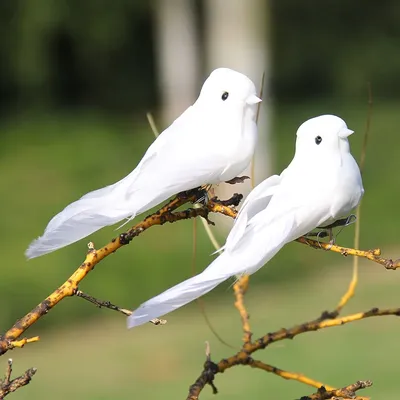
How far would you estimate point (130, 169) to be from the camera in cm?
1302

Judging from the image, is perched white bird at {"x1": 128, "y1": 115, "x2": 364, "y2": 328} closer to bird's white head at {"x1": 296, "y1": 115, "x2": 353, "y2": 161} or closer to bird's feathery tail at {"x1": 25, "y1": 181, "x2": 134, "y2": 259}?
bird's white head at {"x1": 296, "y1": 115, "x2": 353, "y2": 161}

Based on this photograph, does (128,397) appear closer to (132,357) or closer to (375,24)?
(132,357)

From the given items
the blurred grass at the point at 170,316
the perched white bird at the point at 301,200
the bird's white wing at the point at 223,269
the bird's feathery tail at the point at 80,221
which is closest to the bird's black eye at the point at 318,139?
the perched white bird at the point at 301,200

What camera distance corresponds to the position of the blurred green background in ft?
21.8

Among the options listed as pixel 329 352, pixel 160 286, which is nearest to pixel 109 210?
pixel 329 352

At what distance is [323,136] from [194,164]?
180mm

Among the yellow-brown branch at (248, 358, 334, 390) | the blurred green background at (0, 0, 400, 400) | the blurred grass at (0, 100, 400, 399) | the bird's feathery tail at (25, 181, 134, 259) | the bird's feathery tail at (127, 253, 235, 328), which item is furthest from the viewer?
the blurred green background at (0, 0, 400, 400)

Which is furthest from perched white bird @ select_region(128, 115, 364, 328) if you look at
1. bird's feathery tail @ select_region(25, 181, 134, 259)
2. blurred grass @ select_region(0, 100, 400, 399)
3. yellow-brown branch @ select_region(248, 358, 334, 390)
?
blurred grass @ select_region(0, 100, 400, 399)

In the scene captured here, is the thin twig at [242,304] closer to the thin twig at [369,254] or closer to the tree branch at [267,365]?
the tree branch at [267,365]

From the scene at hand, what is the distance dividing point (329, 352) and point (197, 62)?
8.53m

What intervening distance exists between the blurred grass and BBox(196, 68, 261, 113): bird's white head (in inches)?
114

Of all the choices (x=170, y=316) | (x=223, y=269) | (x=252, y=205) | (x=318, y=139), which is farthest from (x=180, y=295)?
(x=170, y=316)

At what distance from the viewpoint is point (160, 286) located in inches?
322

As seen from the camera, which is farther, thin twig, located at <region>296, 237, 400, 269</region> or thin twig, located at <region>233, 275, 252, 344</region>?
thin twig, located at <region>233, 275, 252, 344</region>
